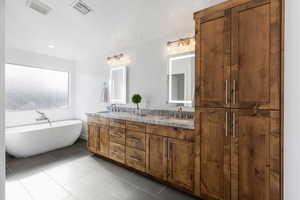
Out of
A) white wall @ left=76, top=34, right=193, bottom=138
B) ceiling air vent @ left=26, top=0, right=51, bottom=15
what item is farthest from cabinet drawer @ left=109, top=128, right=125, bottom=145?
ceiling air vent @ left=26, top=0, right=51, bottom=15

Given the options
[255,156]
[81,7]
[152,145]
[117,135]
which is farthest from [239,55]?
[81,7]

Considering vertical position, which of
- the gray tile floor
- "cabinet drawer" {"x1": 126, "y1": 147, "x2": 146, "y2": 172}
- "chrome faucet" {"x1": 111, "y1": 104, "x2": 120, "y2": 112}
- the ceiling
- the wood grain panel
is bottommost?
the gray tile floor

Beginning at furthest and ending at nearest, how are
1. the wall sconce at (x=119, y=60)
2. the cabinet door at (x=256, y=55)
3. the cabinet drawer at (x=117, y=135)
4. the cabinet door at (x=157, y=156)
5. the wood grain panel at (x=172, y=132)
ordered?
the wall sconce at (x=119, y=60) → the cabinet drawer at (x=117, y=135) → the cabinet door at (x=157, y=156) → the wood grain panel at (x=172, y=132) → the cabinet door at (x=256, y=55)

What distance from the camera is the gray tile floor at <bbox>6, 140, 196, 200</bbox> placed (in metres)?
1.80

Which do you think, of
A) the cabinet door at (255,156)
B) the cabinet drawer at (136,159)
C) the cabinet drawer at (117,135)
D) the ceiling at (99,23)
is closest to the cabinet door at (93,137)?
the cabinet drawer at (117,135)

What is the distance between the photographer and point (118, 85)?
10.8 ft

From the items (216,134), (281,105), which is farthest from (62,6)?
(281,105)

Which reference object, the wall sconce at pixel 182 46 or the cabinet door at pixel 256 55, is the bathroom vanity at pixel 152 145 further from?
the wall sconce at pixel 182 46

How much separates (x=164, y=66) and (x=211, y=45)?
1.14 metres

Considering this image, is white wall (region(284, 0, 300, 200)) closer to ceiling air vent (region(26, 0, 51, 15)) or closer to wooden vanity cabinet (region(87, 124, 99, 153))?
wooden vanity cabinet (region(87, 124, 99, 153))

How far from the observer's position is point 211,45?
1527 millimetres

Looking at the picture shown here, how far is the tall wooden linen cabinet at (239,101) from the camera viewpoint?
122 cm

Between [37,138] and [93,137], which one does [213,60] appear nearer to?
[93,137]

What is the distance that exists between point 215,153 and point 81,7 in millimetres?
2755
